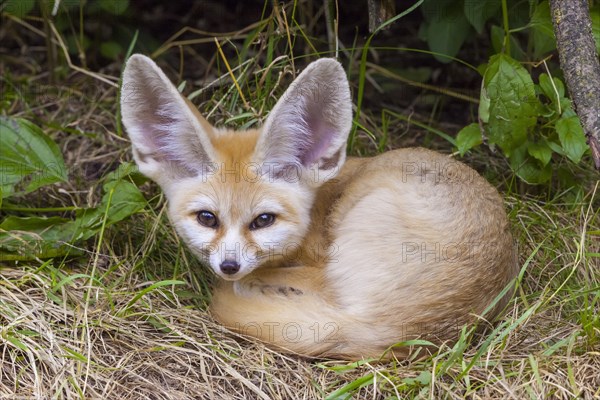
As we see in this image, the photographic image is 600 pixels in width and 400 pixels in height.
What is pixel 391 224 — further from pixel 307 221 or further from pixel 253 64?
pixel 253 64

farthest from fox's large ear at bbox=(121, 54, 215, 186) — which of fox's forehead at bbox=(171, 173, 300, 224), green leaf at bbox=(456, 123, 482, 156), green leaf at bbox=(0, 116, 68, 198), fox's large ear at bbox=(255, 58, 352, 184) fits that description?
green leaf at bbox=(456, 123, 482, 156)

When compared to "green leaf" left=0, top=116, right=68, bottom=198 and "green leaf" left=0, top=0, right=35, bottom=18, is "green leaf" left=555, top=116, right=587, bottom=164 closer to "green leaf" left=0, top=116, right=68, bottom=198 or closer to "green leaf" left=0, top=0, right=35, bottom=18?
"green leaf" left=0, top=116, right=68, bottom=198

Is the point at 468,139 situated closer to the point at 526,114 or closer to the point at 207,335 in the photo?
the point at 526,114

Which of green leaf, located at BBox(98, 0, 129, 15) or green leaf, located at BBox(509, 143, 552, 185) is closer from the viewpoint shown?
green leaf, located at BBox(509, 143, 552, 185)

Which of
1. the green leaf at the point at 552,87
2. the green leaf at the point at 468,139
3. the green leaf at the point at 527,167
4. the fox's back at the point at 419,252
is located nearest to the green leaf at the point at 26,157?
the fox's back at the point at 419,252

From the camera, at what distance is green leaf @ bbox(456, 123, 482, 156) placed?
380 cm

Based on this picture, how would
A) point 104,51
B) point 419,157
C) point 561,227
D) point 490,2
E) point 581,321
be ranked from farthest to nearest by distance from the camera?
point 104,51
point 490,2
point 561,227
point 419,157
point 581,321

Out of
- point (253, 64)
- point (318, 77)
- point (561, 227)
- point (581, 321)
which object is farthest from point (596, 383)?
point (253, 64)

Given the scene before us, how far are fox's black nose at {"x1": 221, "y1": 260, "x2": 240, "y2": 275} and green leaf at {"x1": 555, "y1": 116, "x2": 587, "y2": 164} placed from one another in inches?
62.2

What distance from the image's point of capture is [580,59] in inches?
129

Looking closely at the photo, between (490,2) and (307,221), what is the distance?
1.70 meters

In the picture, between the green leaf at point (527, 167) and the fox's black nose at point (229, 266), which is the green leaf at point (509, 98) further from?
the fox's black nose at point (229, 266)

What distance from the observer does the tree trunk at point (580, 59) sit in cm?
321

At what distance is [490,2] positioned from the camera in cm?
415
